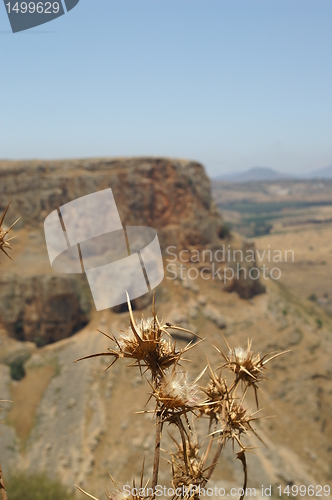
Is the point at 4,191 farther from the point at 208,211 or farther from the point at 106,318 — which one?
the point at 208,211

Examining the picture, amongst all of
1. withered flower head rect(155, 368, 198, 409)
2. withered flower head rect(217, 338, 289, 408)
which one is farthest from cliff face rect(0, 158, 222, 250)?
withered flower head rect(155, 368, 198, 409)

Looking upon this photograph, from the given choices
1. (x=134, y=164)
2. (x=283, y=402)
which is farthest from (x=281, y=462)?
(x=134, y=164)

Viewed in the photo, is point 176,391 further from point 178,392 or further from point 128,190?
point 128,190
